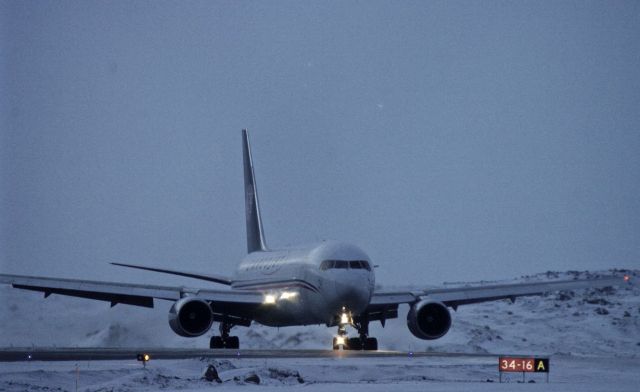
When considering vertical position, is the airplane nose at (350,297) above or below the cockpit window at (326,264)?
below

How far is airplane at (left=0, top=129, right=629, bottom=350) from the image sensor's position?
1656 inches

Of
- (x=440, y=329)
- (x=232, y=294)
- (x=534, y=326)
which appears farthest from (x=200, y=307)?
(x=534, y=326)

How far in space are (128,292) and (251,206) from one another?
60.0 ft

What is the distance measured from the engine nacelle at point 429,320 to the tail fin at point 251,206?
52.7ft

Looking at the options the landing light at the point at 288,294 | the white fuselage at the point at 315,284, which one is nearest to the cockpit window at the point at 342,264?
the white fuselage at the point at 315,284

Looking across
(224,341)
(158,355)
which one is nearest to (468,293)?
(224,341)

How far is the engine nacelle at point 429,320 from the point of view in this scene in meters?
42.9

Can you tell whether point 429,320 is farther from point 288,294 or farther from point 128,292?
point 128,292

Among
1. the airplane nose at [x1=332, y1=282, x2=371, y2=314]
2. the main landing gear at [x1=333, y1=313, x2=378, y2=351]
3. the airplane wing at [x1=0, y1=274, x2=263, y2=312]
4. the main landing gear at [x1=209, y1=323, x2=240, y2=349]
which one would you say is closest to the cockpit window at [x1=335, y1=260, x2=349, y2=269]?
the airplane nose at [x1=332, y1=282, x2=371, y2=314]

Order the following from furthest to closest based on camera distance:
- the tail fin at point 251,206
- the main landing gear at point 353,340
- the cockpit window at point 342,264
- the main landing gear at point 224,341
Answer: the tail fin at point 251,206 < the main landing gear at point 224,341 < the main landing gear at point 353,340 < the cockpit window at point 342,264

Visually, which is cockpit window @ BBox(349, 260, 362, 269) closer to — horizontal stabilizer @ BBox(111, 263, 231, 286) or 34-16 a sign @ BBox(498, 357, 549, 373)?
horizontal stabilizer @ BBox(111, 263, 231, 286)

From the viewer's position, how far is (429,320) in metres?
43.2

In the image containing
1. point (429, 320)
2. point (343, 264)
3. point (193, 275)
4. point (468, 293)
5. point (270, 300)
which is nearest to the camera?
point (343, 264)

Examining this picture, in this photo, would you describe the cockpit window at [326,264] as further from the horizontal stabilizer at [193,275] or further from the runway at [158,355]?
the horizontal stabilizer at [193,275]
